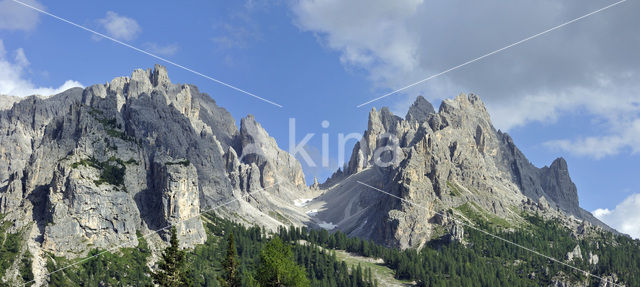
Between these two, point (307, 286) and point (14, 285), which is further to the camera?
point (14, 285)

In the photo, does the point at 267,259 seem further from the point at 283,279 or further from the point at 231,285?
the point at 231,285

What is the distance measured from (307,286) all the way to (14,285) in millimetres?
156277

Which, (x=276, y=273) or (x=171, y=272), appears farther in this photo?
(x=171, y=272)

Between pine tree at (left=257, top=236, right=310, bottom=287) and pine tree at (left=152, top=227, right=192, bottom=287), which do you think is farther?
pine tree at (left=152, top=227, right=192, bottom=287)

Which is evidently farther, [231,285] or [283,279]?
[231,285]

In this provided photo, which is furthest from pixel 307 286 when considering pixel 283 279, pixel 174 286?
pixel 174 286

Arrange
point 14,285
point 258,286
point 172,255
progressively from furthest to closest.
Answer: point 14,285
point 172,255
point 258,286

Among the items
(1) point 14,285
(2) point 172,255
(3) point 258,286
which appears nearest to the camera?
(3) point 258,286

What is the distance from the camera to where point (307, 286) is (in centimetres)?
8525

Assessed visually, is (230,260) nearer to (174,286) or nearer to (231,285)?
(231,285)

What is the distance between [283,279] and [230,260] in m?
11.0

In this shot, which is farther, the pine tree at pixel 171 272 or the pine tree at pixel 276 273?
the pine tree at pixel 171 272

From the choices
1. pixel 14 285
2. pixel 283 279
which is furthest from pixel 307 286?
pixel 14 285

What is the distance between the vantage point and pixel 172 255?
8656 cm
